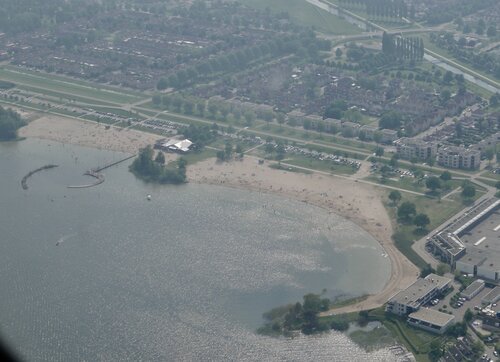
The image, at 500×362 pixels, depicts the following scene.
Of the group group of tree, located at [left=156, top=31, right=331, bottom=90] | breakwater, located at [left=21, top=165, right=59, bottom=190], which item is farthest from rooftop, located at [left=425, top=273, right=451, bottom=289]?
group of tree, located at [left=156, top=31, right=331, bottom=90]

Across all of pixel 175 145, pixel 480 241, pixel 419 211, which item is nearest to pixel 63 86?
pixel 175 145

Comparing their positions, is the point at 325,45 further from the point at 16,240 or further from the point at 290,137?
the point at 16,240

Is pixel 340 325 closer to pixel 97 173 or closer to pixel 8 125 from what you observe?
pixel 97 173

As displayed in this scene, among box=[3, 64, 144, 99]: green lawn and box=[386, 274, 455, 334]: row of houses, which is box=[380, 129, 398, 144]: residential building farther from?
box=[386, 274, 455, 334]: row of houses

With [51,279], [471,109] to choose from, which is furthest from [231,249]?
[471,109]

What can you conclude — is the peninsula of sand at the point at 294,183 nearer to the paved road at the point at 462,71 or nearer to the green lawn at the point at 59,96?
the green lawn at the point at 59,96
